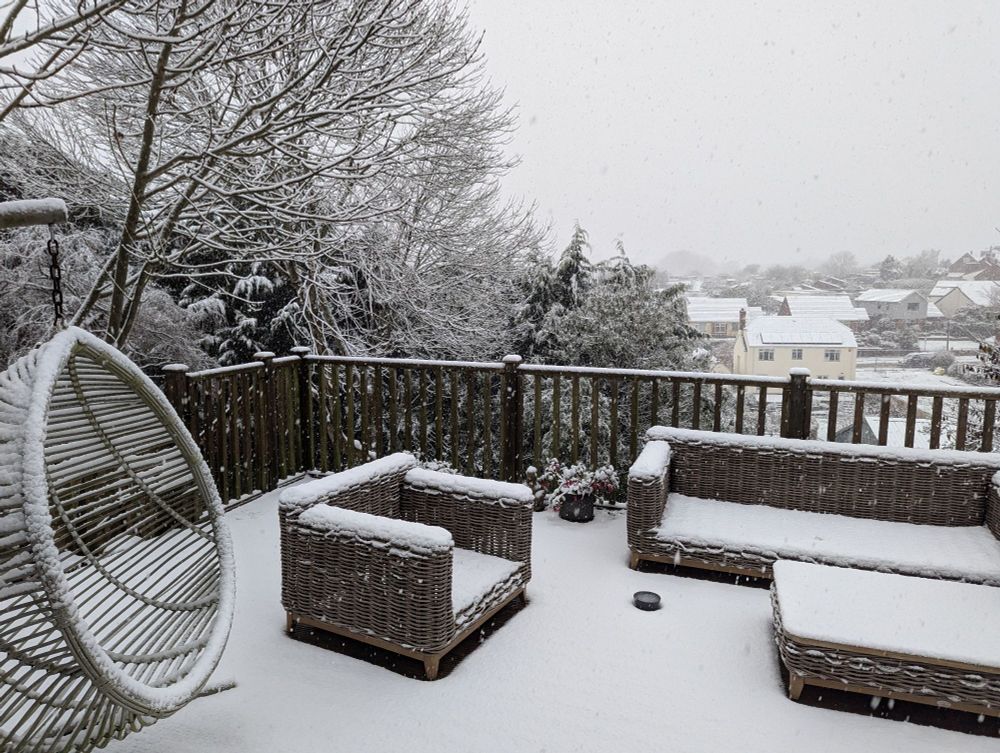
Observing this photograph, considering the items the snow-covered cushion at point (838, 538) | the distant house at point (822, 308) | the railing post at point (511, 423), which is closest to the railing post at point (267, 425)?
the railing post at point (511, 423)

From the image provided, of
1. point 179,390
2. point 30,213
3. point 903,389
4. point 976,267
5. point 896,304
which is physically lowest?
point 179,390

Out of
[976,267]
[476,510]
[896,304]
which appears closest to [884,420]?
[476,510]

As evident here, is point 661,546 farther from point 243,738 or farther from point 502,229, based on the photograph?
point 502,229

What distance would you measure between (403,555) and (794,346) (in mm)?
4677

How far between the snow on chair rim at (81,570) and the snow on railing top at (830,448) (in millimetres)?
2382

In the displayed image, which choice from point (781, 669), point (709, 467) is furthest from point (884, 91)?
point (781, 669)

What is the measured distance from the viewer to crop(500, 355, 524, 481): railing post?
4488 millimetres

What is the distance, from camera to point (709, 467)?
12.3ft

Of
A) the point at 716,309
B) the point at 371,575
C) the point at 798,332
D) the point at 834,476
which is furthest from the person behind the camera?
the point at 716,309

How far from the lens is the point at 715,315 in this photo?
9008 millimetres

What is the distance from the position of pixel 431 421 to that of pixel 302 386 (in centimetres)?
474

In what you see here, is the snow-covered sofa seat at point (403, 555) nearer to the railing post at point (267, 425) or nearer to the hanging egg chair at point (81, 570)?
the hanging egg chair at point (81, 570)

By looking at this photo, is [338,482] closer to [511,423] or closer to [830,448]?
[511,423]

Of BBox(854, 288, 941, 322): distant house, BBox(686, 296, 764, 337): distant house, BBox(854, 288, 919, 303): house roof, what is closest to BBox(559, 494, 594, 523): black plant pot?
BBox(854, 288, 941, 322): distant house
